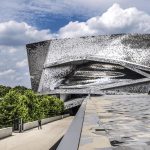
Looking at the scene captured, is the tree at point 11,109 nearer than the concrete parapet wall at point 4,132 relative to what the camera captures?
No

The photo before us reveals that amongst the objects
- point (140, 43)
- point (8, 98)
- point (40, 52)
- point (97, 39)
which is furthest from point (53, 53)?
point (8, 98)

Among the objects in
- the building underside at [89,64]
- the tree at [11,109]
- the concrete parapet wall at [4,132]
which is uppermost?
the building underside at [89,64]

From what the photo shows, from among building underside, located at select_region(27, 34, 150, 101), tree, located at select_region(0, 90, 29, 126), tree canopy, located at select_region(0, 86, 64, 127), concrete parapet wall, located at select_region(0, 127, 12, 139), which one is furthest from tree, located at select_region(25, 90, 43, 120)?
building underside, located at select_region(27, 34, 150, 101)

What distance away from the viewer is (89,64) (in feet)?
316

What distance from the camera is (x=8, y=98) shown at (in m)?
51.5

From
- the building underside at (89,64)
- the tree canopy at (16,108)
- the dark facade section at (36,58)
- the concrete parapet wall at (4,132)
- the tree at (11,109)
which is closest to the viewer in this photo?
the concrete parapet wall at (4,132)

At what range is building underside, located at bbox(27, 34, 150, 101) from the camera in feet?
289

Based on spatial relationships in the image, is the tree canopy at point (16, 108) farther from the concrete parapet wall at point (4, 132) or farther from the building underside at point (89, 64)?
the building underside at point (89, 64)

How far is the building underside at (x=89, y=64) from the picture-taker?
289 ft

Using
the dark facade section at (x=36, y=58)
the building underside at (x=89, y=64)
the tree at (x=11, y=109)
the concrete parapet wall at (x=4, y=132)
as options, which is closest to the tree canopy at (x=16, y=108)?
→ the tree at (x=11, y=109)

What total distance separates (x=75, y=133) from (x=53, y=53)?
9185cm

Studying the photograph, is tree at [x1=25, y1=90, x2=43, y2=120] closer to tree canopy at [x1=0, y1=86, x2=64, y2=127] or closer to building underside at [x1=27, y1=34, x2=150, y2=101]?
tree canopy at [x1=0, y1=86, x2=64, y2=127]

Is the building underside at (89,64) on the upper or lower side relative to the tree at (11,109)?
upper

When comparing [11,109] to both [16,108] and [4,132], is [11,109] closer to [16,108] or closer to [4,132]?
[16,108]
